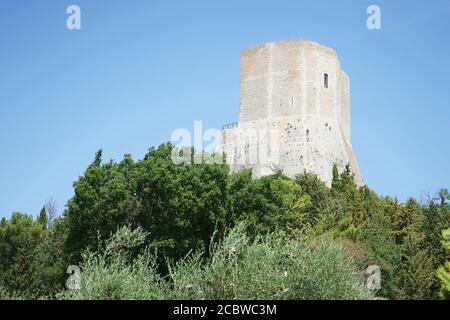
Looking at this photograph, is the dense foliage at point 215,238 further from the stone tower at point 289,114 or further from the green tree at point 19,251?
the stone tower at point 289,114

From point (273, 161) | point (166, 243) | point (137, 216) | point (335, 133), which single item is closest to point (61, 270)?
point (137, 216)

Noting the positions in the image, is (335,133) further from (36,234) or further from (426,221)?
(36,234)

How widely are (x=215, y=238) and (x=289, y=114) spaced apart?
2886cm

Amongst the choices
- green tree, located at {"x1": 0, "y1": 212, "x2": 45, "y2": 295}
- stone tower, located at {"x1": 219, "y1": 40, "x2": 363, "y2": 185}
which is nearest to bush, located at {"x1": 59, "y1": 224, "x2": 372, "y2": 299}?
green tree, located at {"x1": 0, "y1": 212, "x2": 45, "y2": 295}

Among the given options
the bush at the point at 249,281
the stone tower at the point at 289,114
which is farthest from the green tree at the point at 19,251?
the bush at the point at 249,281

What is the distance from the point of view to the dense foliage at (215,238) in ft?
52.2

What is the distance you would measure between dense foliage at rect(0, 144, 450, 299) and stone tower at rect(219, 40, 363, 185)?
6.79m

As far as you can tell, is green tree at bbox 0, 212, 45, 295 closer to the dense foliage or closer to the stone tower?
the dense foliage

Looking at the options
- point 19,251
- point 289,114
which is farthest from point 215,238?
point 289,114

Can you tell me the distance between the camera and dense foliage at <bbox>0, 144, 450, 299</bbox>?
15914 millimetres

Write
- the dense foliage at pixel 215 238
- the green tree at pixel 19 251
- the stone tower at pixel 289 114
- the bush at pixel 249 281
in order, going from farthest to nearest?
1. the stone tower at pixel 289 114
2. the green tree at pixel 19 251
3. the dense foliage at pixel 215 238
4. the bush at pixel 249 281

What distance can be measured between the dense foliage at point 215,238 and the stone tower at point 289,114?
6.79m

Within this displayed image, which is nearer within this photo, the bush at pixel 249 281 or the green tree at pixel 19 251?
the bush at pixel 249 281
